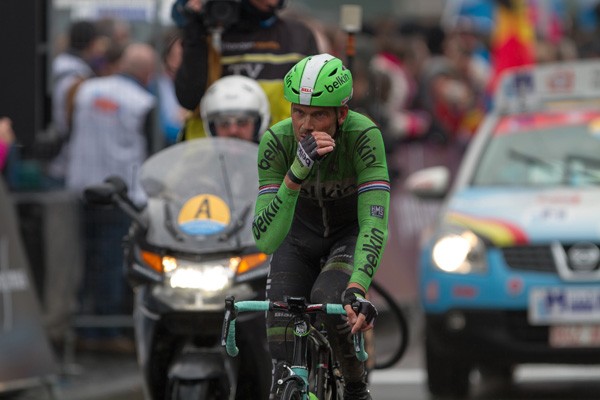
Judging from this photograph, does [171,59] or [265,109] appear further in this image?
[171,59]

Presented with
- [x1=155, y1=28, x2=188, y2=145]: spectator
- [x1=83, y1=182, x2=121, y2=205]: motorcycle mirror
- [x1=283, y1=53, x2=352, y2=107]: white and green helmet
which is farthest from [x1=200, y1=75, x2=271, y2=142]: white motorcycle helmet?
[x1=155, y1=28, x2=188, y2=145]: spectator

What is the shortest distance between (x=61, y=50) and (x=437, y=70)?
7.11 metres

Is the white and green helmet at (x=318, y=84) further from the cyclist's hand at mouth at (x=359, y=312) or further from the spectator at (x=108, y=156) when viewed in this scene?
the spectator at (x=108, y=156)

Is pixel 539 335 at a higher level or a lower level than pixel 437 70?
lower

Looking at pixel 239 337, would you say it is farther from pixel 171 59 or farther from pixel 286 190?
pixel 171 59

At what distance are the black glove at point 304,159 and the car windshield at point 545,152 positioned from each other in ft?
17.3

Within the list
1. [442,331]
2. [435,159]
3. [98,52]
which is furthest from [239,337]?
[435,159]

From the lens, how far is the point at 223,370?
790 cm

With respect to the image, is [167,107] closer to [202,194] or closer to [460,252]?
[460,252]

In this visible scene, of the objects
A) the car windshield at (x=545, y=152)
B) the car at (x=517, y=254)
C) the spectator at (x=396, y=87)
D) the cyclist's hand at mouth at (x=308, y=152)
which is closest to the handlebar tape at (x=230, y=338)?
the cyclist's hand at mouth at (x=308, y=152)

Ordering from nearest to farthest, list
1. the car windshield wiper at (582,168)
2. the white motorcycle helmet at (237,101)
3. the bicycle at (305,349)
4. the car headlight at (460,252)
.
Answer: the bicycle at (305,349) → the white motorcycle helmet at (237,101) → the car headlight at (460,252) → the car windshield wiper at (582,168)

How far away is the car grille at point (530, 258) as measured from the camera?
10953 millimetres

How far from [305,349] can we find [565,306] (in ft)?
13.5

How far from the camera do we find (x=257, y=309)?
22.1ft
